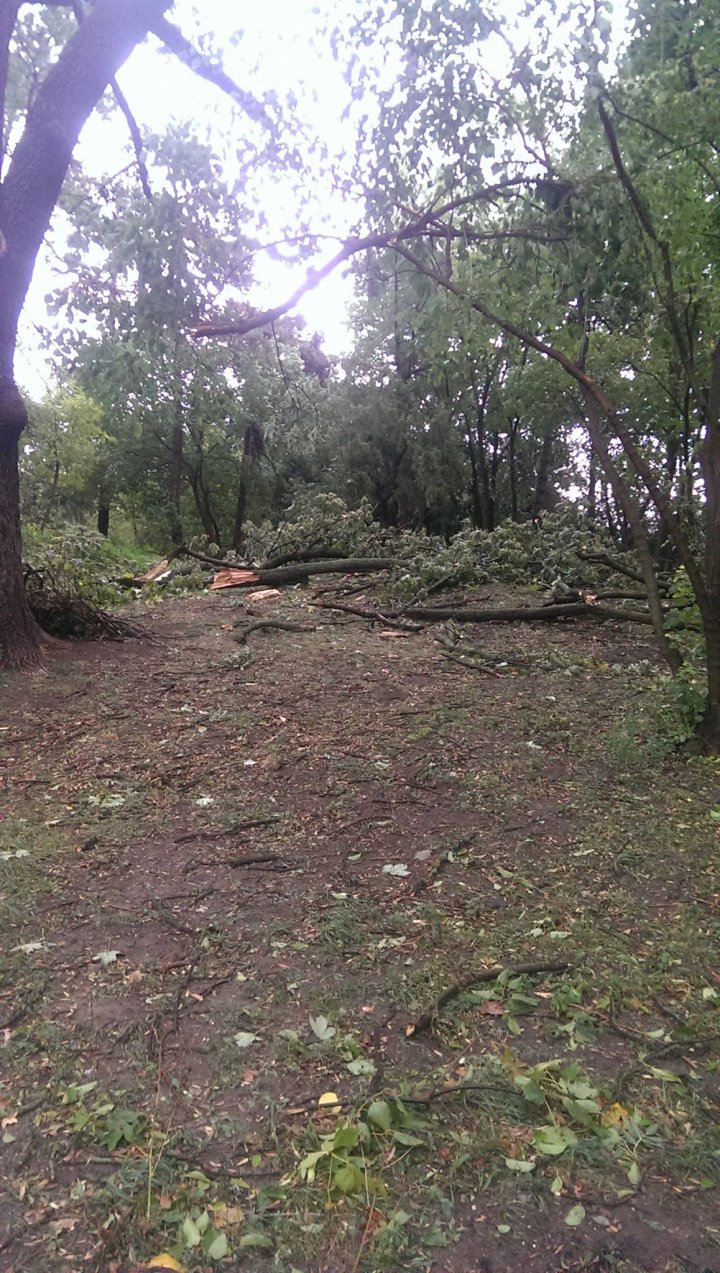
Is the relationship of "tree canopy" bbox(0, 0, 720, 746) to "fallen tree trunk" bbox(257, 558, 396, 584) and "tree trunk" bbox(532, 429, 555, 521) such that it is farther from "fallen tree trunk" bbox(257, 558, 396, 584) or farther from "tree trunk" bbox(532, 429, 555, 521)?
"tree trunk" bbox(532, 429, 555, 521)

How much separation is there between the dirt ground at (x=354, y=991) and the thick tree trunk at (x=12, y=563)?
50 cm

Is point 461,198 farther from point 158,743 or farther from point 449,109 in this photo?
point 158,743

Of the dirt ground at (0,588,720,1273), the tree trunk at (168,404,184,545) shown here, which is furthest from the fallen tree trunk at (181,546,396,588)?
the tree trunk at (168,404,184,545)

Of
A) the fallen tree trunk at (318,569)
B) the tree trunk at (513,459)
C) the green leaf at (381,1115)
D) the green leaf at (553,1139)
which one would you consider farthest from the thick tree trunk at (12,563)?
the tree trunk at (513,459)

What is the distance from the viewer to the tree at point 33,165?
562 cm

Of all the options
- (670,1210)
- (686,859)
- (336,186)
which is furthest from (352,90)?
(670,1210)

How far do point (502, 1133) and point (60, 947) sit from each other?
1733 mm

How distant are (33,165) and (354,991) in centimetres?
602

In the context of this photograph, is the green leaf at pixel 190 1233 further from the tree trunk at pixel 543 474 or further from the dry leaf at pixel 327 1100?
the tree trunk at pixel 543 474

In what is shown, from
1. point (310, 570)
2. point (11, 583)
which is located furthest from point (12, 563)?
point (310, 570)

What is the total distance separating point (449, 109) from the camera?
14.3 ft

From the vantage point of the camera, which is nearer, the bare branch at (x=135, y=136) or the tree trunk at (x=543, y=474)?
the bare branch at (x=135, y=136)

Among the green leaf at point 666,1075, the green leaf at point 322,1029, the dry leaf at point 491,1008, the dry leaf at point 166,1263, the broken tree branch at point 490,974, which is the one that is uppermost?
the broken tree branch at point 490,974

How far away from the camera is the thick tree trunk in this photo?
18.6 feet
